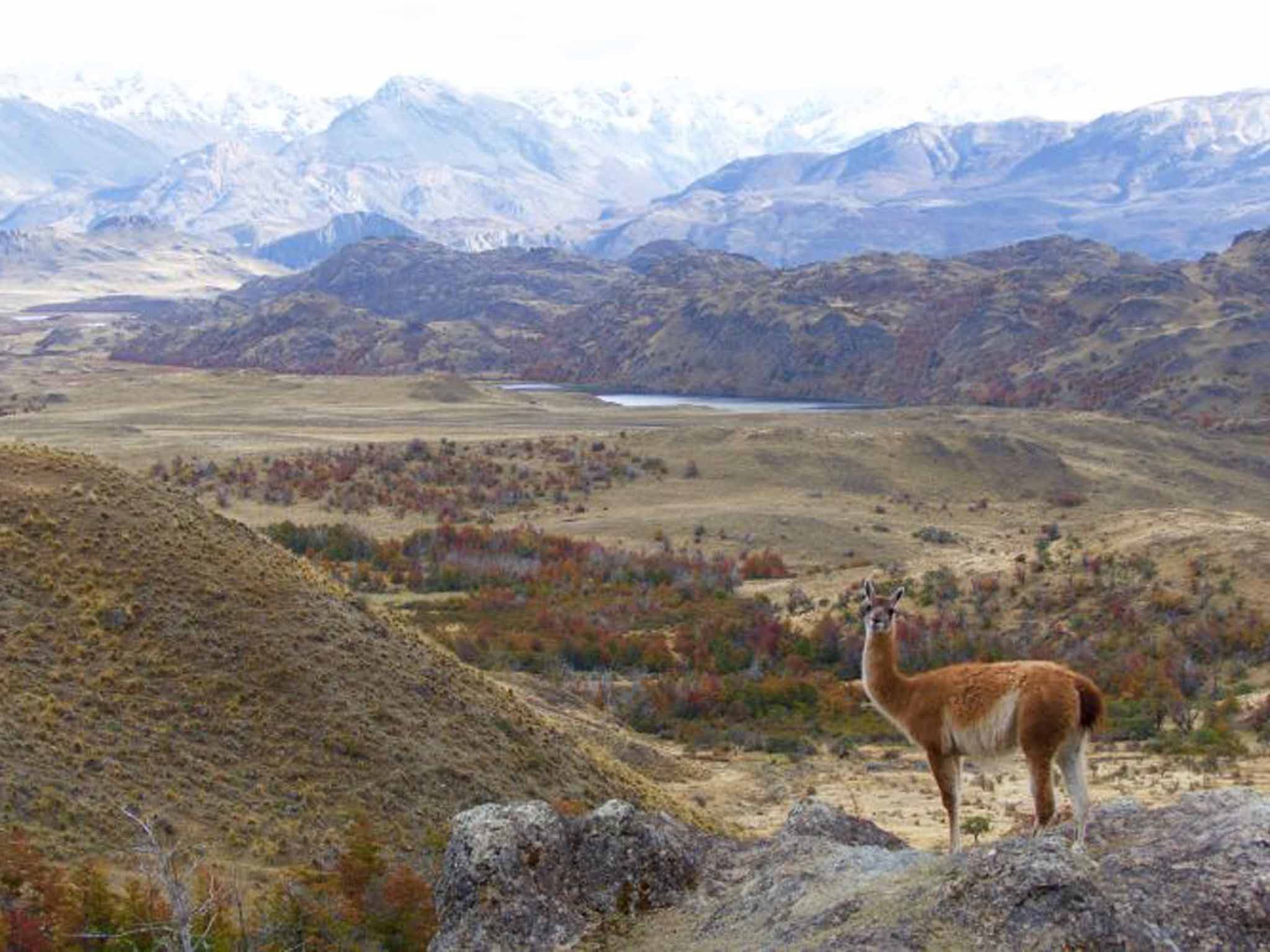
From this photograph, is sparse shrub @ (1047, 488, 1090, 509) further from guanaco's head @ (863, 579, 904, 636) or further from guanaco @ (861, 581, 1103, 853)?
guanaco's head @ (863, 579, 904, 636)

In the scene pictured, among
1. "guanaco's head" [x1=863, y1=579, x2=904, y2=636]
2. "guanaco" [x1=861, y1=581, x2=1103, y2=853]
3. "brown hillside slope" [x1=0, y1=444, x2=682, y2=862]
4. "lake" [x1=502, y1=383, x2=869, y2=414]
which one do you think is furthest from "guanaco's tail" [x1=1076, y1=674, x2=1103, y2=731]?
"lake" [x1=502, y1=383, x2=869, y2=414]

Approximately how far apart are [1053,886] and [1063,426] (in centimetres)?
10830

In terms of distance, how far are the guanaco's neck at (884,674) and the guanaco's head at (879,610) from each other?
11cm

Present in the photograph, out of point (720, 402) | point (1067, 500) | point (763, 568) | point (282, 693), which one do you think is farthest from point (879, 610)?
point (720, 402)

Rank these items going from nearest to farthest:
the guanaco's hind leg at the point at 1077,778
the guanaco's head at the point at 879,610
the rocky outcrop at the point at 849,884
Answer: the rocky outcrop at the point at 849,884 < the guanaco's hind leg at the point at 1077,778 < the guanaco's head at the point at 879,610

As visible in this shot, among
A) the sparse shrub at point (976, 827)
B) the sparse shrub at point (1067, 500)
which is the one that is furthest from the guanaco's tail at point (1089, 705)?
the sparse shrub at point (1067, 500)

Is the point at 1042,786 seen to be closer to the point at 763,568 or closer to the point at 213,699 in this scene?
the point at 213,699

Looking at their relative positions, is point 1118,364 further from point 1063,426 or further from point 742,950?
point 742,950

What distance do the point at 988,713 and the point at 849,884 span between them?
67.8 inches

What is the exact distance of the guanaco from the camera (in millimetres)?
9523

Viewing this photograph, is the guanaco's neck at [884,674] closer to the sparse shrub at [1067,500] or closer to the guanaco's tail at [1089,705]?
the guanaco's tail at [1089,705]

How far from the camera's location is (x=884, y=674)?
10898 mm

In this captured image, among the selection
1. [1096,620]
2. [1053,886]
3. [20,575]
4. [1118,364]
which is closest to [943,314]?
[1118,364]

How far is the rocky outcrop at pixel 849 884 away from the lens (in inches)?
308
